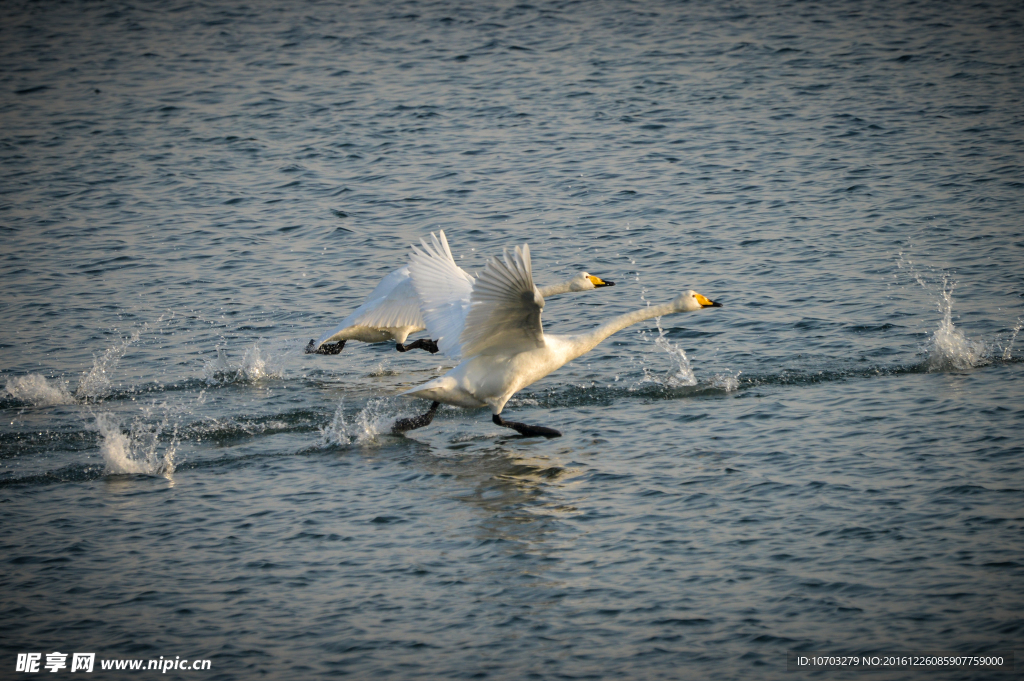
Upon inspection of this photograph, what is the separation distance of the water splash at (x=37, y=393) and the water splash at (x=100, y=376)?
0.48 ft

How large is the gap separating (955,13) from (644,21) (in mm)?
7347

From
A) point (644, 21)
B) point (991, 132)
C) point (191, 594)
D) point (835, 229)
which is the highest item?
point (644, 21)

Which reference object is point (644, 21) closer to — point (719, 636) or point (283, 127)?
point (283, 127)

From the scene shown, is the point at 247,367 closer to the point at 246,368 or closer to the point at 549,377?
the point at 246,368

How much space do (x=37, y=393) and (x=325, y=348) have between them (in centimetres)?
292

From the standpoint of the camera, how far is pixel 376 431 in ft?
32.4

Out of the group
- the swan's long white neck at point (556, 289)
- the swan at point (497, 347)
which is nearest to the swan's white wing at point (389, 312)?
the swan's long white neck at point (556, 289)

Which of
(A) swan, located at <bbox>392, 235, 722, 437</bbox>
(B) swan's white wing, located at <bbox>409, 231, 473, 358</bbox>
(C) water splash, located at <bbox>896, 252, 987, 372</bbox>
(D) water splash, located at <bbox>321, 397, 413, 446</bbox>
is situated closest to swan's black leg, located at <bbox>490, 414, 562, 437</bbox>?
(A) swan, located at <bbox>392, 235, 722, 437</bbox>

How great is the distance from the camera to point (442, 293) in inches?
400

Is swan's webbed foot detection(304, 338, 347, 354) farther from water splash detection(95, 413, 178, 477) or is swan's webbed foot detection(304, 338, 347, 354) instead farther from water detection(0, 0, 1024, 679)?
water splash detection(95, 413, 178, 477)

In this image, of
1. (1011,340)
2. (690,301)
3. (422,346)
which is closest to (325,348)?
(422,346)

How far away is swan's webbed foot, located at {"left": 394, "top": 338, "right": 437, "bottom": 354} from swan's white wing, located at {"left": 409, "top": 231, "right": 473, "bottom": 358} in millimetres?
1648

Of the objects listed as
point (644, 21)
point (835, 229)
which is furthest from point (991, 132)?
point (644, 21)

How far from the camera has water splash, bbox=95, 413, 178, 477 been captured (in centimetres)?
889
